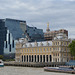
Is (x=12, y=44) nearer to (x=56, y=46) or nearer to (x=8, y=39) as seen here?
(x=8, y=39)

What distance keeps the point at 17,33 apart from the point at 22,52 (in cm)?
4574

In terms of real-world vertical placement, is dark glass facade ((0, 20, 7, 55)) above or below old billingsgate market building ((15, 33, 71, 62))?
above

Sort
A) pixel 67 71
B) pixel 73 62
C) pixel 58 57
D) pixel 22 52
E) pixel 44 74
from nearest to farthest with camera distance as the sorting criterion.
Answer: pixel 44 74 < pixel 67 71 < pixel 73 62 < pixel 58 57 < pixel 22 52

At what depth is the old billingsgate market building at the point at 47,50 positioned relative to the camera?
13075cm

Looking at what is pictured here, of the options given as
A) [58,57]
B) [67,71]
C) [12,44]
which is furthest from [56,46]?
[12,44]

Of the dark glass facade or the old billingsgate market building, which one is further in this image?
the dark glass facade

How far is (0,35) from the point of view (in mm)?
189250

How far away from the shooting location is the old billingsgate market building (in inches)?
5148

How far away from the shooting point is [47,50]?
13612 cm

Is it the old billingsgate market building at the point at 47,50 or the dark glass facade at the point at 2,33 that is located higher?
the dark glass facade at the point at 2,33

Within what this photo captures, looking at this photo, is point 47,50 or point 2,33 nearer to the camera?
point 47,50

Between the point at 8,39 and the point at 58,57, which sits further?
the point at 8,39

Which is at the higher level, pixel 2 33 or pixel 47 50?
pixel 2 33

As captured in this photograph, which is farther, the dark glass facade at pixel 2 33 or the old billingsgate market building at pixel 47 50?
the dark glass facade at pixel 2 33
